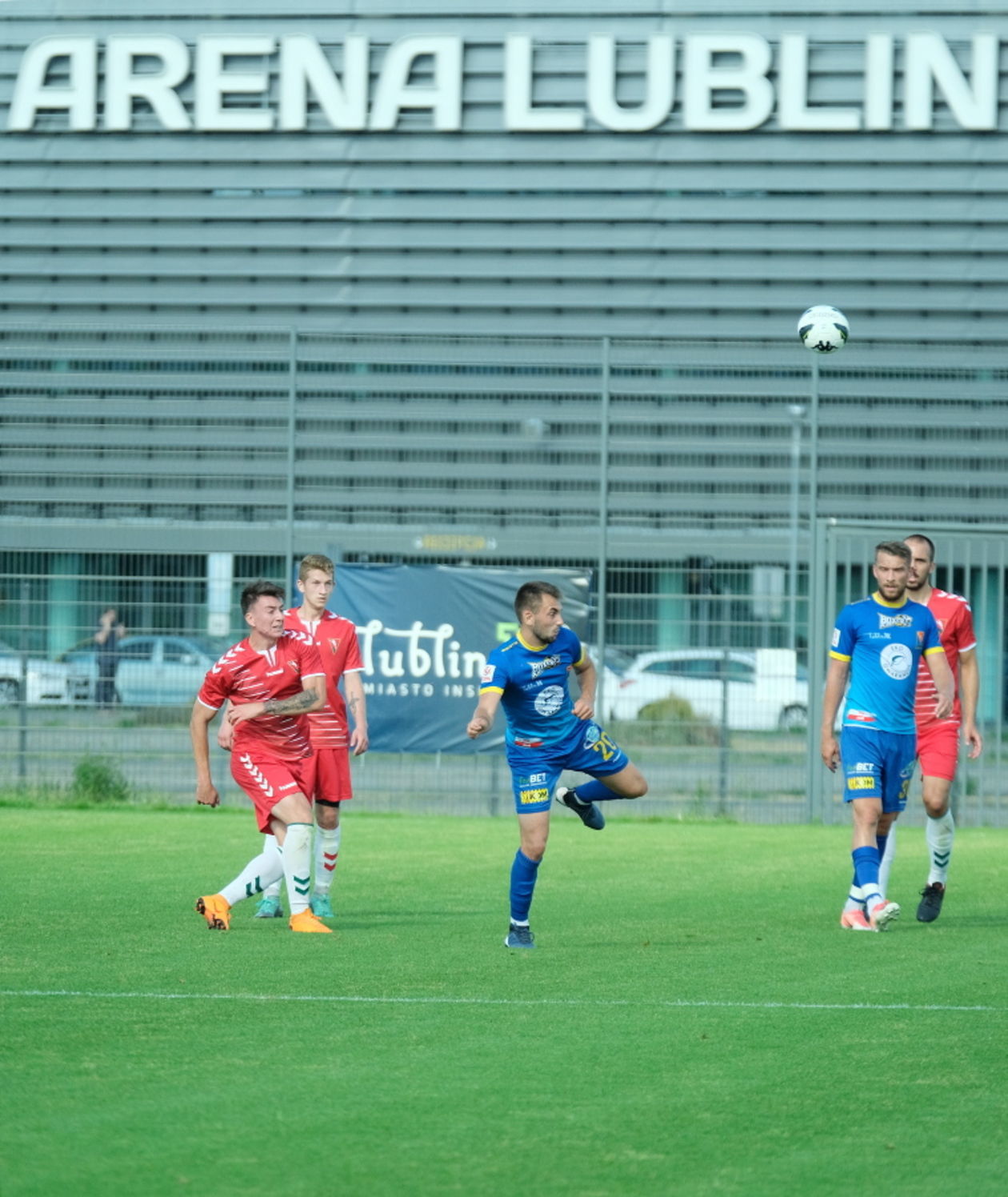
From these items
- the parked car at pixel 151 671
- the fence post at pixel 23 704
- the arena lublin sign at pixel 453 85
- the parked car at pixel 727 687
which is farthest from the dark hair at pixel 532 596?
the arena lublin sign at pixel 453 85

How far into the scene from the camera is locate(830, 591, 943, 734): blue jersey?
981 cm

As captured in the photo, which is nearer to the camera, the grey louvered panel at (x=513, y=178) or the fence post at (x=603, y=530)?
the fence post at (x=603, y=530)

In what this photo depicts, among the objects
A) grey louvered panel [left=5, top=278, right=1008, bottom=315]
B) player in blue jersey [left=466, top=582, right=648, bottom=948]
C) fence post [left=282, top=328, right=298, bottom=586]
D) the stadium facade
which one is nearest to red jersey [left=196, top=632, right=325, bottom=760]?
player in blue jersey [left=466, top=582, right=648, bottom=948]

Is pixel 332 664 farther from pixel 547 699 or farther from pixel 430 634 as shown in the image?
pixel 430 634

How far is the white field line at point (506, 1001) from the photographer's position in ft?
23.7

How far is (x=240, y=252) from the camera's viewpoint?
30578mm

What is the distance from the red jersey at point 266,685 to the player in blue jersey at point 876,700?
2709mm

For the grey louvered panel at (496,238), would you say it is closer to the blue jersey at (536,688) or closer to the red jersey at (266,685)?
the red jersey at (266,685)

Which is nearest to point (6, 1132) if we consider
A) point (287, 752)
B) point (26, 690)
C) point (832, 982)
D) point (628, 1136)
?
point (628, 1136)

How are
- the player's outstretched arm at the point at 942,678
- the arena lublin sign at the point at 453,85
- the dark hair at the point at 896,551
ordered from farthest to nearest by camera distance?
the arena lublin sign at the point at 453,85 < the player's outstretched arm at the point at 942,678 < the dark hair at the point at 896,551

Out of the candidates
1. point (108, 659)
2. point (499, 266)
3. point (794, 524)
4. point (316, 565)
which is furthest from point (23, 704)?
point (499, 266)

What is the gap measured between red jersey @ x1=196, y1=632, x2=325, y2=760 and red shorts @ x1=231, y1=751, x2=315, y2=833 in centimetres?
4

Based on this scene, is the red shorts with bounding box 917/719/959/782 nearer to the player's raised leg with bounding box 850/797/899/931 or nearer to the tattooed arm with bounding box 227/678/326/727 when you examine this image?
the player's raised leg with bounding box 850/797/899/931

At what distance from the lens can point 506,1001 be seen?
7.33m
